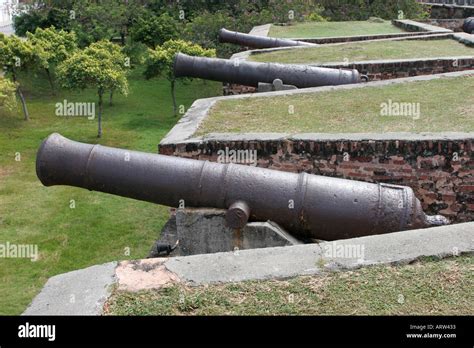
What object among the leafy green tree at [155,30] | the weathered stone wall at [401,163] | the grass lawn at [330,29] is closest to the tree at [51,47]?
the leafy green tree at [155,30]

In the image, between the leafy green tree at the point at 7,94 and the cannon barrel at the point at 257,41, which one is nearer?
the leafy green tree at the point at 7,94

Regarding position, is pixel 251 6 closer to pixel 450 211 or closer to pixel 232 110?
pixel 232 110

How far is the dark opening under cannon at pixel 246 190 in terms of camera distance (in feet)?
16.5

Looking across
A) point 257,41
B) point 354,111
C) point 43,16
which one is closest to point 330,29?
point 257,41

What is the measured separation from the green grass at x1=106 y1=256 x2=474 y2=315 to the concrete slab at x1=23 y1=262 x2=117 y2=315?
0.10 meters

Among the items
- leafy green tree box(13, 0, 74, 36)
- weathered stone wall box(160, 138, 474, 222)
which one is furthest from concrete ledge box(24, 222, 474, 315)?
leafy green tree box(13, 0, 74, 36)

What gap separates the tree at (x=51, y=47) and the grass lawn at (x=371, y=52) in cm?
682

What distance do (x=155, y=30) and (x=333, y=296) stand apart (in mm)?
21950

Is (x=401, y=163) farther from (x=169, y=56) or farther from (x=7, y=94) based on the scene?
(x=169, y=56)

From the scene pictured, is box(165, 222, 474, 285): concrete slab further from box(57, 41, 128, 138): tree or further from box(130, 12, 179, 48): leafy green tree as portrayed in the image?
box(130, 12, 179, 48): leafy green tree

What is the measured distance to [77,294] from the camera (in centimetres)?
326

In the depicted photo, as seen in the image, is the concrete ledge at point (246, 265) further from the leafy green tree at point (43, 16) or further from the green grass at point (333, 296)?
the leafy green tree at point (43, 16)

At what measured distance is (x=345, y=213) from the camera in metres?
5.05

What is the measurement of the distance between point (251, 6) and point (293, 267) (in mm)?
24017
